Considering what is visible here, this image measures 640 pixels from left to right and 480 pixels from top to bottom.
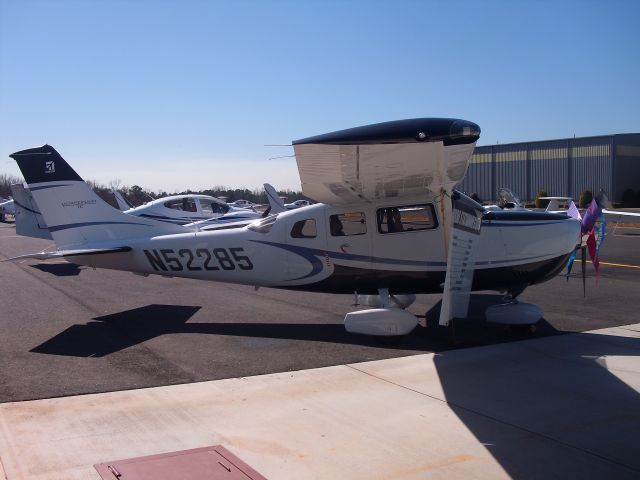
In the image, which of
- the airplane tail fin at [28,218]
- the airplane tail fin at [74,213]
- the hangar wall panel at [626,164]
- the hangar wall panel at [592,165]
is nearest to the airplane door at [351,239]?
the airplane tail fin at [74,213]

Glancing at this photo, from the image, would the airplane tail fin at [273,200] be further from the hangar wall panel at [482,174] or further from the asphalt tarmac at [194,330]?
the hangar wall panel at [482,174]

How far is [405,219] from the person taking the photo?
29.6ft

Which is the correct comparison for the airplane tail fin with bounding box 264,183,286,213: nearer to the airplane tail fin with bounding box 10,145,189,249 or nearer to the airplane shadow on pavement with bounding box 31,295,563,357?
the airplane tail fin with bounding box 10,145,189,249

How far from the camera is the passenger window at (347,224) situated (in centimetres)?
912

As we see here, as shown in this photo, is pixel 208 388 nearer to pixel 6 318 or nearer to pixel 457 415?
pixel 457 415

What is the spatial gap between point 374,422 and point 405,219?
417 centimetres

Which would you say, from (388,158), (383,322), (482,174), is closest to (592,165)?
(482,174)

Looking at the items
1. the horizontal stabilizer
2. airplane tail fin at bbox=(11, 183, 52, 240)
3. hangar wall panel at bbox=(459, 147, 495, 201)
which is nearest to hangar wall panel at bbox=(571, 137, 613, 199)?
hangar wall panel at bbox=(459, 147, 495, 201)

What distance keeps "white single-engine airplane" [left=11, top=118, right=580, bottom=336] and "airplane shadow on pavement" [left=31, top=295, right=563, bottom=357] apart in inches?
11.4

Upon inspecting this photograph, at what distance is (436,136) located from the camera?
6.11 metres

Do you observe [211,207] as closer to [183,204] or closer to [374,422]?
[183,204]

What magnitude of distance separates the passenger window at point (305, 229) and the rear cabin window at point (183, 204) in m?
14.0

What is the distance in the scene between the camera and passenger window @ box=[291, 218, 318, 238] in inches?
371

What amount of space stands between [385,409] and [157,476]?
226 cm
